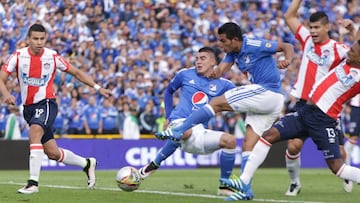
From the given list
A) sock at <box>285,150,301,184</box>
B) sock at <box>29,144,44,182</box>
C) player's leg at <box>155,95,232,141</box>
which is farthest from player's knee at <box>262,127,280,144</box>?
sock at <box>29,144,44,182</box>

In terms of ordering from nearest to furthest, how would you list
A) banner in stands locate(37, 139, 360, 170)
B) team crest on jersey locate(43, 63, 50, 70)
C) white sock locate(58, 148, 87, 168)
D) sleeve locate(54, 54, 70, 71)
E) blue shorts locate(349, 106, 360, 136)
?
1. team crest on jersey locate(43, 63, 50, 70)
2. sleeve locate(54, 54, 70, 71)
3. white sock locate(58, 148, 87, 168)
4. blue shorts locate(349, 106, 360, 136)
5. banner in stands locate(37, 139, 360, 170)

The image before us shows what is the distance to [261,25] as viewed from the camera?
33438mm

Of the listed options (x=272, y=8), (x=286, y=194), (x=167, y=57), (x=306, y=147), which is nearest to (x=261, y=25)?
(x=272, y=8)

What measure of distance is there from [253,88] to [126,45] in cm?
1803

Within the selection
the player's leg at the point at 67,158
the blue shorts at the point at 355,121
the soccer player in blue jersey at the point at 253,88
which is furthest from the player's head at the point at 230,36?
the blue shorts at the point at 355,121

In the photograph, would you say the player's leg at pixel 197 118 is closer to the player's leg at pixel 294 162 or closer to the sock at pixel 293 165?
the player's leg at pixel 294 162

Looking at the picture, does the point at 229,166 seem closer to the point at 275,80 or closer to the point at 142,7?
the point at 275,80

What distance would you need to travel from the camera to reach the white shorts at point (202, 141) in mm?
14164

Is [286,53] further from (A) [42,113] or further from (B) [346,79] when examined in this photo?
(A) [42,113]

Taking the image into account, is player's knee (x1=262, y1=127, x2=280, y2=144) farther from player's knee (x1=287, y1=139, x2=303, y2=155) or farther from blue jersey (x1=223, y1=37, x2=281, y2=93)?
player's knee (x1=287, y1=139, x2=303, y2=155)

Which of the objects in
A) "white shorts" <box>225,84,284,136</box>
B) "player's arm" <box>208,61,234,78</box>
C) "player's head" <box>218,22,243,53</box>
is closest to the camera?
"white shorts" <box>225,84,284,136</box>

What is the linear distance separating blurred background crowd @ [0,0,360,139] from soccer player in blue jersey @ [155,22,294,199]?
1430cm

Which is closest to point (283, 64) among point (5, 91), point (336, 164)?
point (336, 164)

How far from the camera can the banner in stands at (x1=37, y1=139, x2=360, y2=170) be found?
2617 centimetres
